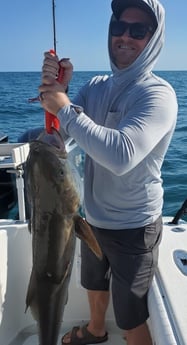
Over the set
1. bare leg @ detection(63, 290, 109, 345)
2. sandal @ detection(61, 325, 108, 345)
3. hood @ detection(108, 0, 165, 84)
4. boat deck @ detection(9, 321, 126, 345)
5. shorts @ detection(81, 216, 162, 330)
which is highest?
hood @ detection(108, 0, 165, 84)

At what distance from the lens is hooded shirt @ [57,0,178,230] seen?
196 cm

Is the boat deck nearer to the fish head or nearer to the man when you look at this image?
the man

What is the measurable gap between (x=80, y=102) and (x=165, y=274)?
1063mm

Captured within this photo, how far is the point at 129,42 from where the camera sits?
236 cm

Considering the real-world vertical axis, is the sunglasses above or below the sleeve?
above

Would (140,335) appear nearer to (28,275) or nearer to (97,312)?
(97,312)

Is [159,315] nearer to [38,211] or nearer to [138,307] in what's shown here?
[138,307]

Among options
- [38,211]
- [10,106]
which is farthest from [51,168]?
[10,106]

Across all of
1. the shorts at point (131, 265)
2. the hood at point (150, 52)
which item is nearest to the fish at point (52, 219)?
the shorts at point (131, 265)

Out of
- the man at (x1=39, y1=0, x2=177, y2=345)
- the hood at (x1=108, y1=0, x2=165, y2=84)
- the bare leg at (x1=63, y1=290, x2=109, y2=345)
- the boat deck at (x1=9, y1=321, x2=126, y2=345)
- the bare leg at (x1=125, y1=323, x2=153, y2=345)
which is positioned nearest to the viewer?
the man at (x1=39, y1=0, x2=177, y2=345)

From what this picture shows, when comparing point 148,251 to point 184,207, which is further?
point 184,207

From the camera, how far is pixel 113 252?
255 centimetres

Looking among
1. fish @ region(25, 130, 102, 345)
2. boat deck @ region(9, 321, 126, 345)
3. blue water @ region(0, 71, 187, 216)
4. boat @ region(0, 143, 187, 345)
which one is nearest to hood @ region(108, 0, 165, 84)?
fish @ region(25, 130, 102, 345)

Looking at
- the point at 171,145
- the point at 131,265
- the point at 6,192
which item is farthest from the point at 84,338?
the point at 171,145
